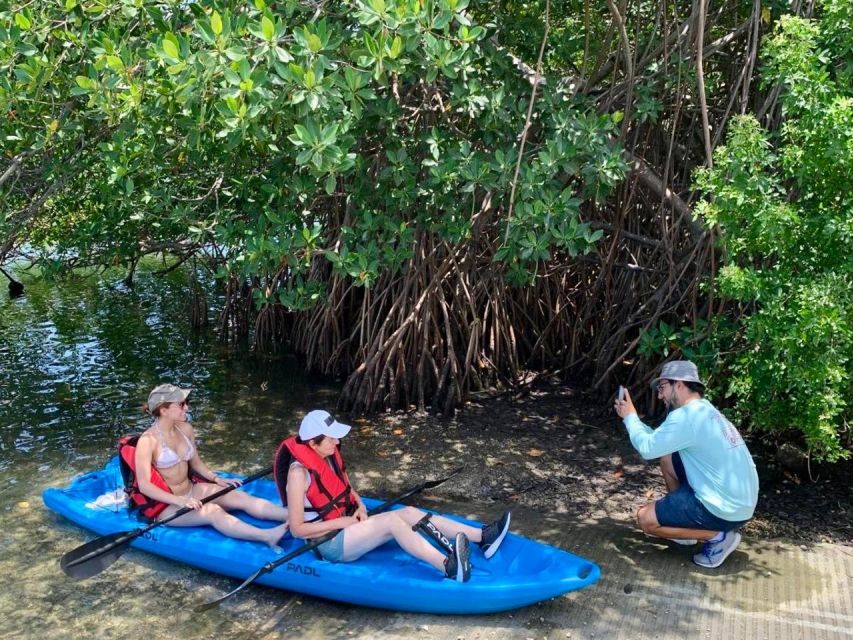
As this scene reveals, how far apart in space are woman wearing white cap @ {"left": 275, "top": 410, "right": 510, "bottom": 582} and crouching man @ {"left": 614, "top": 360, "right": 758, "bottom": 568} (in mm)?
761

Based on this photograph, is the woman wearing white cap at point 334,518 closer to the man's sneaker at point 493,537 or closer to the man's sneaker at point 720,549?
the man's sneaker at point 493,537

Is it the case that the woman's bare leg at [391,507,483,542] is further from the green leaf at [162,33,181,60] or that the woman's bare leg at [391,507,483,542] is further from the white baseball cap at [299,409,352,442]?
the green leaf at [162,33,181,60]

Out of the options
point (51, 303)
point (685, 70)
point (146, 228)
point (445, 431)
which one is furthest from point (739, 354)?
point (51, 303)

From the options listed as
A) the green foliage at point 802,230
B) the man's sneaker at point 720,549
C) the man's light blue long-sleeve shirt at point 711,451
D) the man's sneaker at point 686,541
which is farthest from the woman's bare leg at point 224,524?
the green foliage at point 802,230

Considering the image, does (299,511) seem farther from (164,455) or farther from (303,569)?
(164,455)

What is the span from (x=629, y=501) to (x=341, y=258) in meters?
2.08

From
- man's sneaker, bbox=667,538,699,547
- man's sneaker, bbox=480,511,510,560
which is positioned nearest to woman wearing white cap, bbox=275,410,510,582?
man's sneaker, bbox=480,511,510,560

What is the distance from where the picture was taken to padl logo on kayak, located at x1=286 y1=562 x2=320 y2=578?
12.0 feet

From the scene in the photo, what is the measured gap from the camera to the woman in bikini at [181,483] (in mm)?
4062

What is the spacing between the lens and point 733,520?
147 inches

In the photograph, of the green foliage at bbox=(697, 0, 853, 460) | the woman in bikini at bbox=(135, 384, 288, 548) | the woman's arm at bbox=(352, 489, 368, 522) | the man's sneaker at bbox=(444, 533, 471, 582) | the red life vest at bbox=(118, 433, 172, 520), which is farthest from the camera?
the red life vest at bbox=(118, 433, 172, 520)

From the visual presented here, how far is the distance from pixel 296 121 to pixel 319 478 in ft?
5.58

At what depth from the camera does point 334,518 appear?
3832mm

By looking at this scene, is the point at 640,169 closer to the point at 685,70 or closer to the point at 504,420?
the point at 685,70
